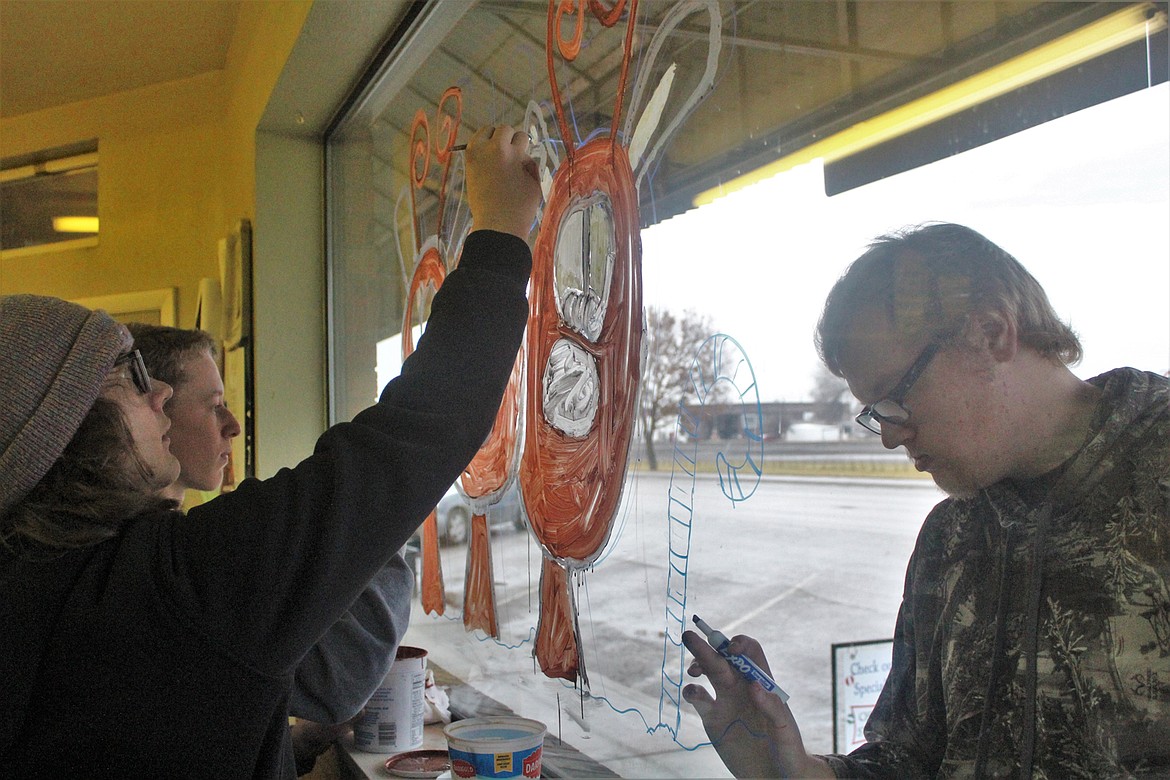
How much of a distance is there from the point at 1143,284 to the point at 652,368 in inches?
20.2

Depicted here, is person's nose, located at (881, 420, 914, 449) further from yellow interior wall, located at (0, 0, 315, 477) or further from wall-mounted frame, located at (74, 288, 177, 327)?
wall-mounted frame, located at (74, 288, 177, 327)

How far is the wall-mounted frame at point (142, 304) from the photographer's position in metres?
3.85

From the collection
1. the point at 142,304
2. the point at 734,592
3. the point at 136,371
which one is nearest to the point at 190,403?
the point at 136,371

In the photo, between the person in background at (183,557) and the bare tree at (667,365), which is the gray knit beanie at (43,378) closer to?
the person in background at (183,557)

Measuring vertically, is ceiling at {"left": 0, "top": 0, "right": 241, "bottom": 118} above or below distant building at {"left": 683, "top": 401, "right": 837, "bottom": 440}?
above

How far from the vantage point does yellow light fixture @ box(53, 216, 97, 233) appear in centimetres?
412

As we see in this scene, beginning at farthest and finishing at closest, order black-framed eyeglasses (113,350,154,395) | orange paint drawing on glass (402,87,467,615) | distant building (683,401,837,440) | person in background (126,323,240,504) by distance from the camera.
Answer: orange paint drawing on glass (402,87,467,615) → person in background (126,323,240,504) → black-framed eyeglasses (113,350,154,395) → distant building (683,401,837,440)

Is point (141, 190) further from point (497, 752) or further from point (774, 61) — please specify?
point (774, 61)

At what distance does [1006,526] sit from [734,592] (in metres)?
0.30

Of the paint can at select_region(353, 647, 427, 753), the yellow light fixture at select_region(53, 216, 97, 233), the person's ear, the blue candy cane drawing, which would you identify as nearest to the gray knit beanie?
the blue candy cane drawing

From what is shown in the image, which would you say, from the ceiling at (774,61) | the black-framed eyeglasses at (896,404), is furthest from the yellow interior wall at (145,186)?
the black-framed eyeglasses at (896,404)

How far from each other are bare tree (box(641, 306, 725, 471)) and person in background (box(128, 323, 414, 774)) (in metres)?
0.48

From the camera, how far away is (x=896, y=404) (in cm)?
65

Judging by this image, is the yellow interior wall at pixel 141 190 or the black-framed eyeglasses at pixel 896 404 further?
the yellow interior wall at pixel 141 190
